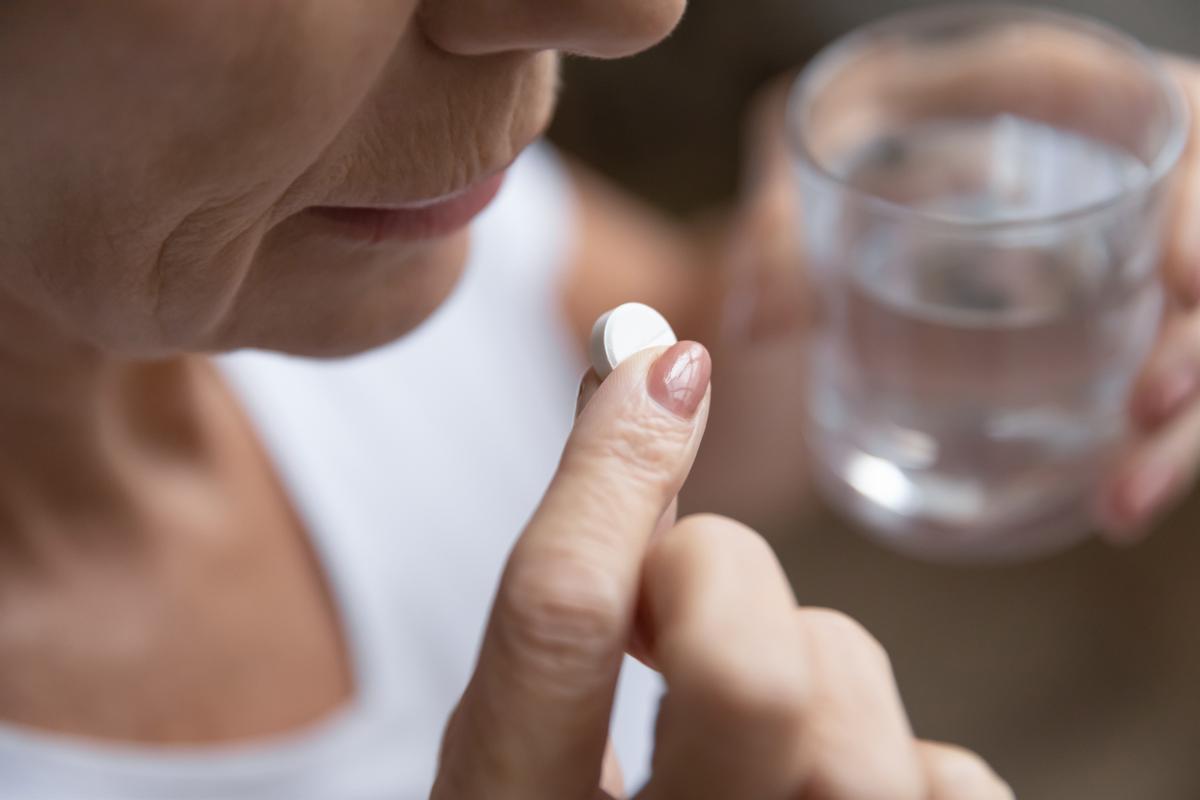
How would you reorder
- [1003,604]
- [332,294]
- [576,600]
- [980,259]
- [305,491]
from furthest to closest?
[1003,604] < [305,491] < [980,259] < [332,294] < [576,600]

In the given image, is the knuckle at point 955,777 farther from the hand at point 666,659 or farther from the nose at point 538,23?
the nose at point 538,23

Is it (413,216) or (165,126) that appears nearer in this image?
(165,126)

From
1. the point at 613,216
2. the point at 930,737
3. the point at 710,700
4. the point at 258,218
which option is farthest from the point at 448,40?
the point at 930,737

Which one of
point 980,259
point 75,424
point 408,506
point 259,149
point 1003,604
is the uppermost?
point 259,149

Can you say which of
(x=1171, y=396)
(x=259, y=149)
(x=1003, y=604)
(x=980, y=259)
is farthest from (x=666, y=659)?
(x=1003, y=604)

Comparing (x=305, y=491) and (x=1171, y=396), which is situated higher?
(x=1171, y=396)

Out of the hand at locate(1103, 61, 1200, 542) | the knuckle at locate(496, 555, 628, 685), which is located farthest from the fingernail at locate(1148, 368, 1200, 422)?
the knuckle at locate(496, 555, 628, 685)

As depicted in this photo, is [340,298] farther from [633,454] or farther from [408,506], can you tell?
[408,506]
